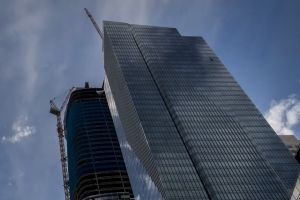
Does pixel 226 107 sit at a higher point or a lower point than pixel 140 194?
higher

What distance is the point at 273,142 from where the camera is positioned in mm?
179375

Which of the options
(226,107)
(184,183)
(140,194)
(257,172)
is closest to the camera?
(184,183)

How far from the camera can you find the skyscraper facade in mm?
148038

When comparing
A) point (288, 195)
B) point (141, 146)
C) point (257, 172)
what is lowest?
point (288, 195)

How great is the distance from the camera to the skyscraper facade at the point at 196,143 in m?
148

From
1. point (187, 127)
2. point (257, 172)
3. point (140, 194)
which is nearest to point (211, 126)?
point (187, 127)

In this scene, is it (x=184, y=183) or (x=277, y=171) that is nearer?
(x=184, y=183)

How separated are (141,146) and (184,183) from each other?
29196mm

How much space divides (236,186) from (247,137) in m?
31.6

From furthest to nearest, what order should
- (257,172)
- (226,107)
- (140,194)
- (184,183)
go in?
(226,107)
(140,194)
(257,172)
(184,183)

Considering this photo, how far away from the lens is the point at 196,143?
164 meters

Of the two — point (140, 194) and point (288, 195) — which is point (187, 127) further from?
point (288, 195)

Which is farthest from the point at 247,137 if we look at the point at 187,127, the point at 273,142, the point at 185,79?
the point at 185,79

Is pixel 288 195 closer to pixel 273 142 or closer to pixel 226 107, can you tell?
pixel 273 142
